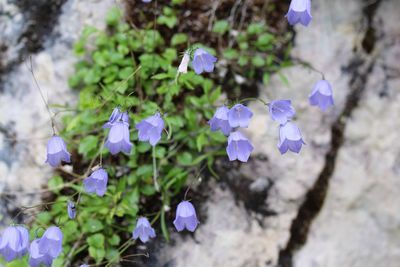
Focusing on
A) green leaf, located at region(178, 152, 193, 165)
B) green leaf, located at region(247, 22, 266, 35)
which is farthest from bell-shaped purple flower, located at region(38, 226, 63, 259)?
green leaf, located at region(247, 22, 266, 35)

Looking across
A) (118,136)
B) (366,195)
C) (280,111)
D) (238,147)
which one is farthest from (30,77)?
(366,195)

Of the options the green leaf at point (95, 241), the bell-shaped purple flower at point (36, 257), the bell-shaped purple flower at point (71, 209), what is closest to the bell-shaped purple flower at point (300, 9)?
the bell-shaped purple flower at point (71, 209)

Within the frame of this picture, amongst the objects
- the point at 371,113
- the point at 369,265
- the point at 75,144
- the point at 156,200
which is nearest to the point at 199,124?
the point at 156,200

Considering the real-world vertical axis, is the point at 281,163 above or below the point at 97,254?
above

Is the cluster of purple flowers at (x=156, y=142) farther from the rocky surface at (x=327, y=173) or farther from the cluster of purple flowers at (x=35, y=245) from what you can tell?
the rocky surface at (x=327, y=173)

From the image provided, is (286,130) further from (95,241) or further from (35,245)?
(35,245)

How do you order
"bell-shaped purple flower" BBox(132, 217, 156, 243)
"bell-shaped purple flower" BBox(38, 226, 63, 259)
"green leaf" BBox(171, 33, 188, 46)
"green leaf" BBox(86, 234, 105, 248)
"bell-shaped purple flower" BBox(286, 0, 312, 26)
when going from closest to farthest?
"bell-shaped purple flower" BBox(38, 226, 63, 259) < "bell-shaped purple flower" BBox(286, 0, 312, 26) < "bell-shaped purple flower" BBox(132, 217, 156, 243) < "green leaf" BBox(86, 234, 105, 248) < "green leaf" BBox(171, 33, 188, 46)

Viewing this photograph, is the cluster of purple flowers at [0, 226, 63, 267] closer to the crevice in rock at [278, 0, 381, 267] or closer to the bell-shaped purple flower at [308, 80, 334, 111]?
the crevice in rock at [278, 0, 381, 267]
